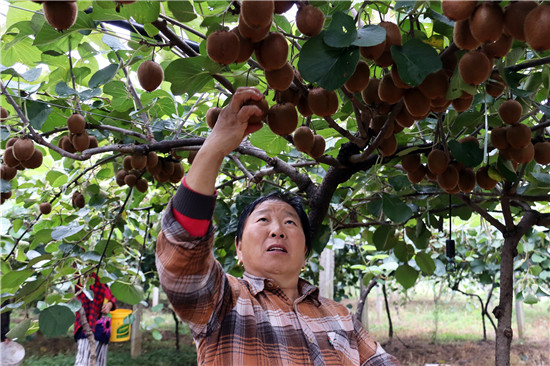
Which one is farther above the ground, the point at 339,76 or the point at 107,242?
the point at 339,76

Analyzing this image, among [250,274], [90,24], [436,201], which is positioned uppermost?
[90,24]

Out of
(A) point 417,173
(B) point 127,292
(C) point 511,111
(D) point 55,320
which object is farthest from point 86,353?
(C) point 511,111

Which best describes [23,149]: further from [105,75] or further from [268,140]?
[268,140]

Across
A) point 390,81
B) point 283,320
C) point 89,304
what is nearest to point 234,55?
point 390,81

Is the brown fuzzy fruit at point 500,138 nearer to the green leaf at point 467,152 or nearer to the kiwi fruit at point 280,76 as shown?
the green leaf at point 467,152

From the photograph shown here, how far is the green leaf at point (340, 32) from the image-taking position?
0.73 m

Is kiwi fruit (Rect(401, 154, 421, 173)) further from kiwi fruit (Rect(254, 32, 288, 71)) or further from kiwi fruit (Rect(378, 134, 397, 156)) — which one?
kiwi fruit (Rect(254, 32, 288, 71))

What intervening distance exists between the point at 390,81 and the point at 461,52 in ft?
0.44

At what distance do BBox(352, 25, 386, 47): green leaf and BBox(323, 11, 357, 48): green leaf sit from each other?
0.4 inches

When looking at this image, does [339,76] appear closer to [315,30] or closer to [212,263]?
[315,30]

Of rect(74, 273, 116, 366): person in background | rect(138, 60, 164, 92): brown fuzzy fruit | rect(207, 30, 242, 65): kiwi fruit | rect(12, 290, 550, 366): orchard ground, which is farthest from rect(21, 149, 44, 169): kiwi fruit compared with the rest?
rect(12, 290, 550, 366): orchard ground

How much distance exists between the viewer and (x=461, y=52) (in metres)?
0.84

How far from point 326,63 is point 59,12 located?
424mm

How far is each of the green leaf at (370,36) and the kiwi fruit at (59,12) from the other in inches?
17.5
